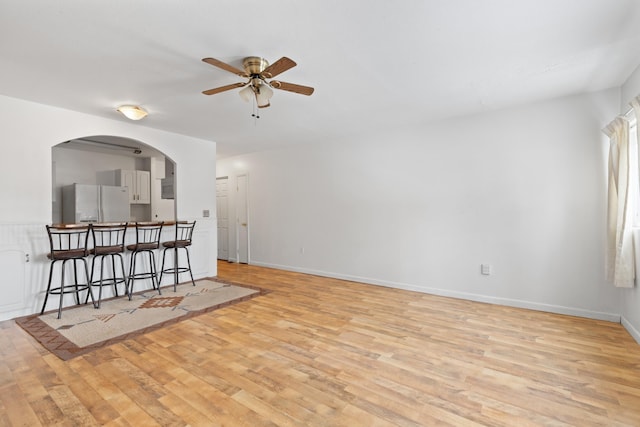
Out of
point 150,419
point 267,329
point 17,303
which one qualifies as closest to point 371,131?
point 267,329

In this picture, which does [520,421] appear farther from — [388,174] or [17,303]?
[17,303]

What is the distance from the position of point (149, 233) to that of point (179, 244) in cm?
A: 50


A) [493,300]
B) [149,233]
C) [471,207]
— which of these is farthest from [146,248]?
[493,300]

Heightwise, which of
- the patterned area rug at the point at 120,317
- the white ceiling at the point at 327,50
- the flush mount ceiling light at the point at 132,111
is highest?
the white ceiling at the point at 327,50

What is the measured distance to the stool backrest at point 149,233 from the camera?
14.3ft

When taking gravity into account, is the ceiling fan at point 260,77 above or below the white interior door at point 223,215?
above

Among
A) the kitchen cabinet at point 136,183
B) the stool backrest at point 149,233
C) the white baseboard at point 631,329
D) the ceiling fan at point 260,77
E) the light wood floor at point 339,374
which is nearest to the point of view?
the light wood floor at point 339,374

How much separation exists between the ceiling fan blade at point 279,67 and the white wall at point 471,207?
2747 mm

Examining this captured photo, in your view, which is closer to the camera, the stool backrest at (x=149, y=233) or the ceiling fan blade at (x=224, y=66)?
the ceiling fan blade at (x=224, y=66)

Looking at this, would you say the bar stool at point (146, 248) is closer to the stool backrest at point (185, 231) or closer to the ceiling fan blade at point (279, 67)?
the stool backrest at point (185, 231)

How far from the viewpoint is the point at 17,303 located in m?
3.39

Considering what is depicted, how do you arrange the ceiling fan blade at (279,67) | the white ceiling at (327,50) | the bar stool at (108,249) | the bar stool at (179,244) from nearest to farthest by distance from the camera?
the white ceiling at (327,50) < the ceiling fan blade at (279,67) < the bar stool at (108,249) < the bar stool at (179,244)

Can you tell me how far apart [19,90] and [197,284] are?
3.20m

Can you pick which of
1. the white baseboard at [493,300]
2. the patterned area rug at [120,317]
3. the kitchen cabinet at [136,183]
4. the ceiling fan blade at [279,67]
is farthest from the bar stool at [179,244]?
the ceiling fan blade at [279,67]
